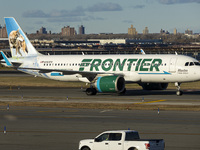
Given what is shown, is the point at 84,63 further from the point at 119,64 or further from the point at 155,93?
the point at 155,93

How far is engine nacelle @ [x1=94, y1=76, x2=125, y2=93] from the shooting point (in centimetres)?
5419

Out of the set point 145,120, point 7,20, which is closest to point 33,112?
point 145,120

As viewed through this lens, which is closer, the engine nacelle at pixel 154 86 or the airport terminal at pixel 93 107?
the airport terminal at pixel 93 107

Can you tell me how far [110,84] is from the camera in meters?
54.2

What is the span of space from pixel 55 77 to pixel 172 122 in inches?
1122

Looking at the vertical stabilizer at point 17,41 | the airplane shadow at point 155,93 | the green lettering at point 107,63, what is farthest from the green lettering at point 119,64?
the vertical stabilizer at point 17,41

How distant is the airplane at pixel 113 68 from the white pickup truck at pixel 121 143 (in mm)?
30396

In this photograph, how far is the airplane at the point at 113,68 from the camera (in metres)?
54.3

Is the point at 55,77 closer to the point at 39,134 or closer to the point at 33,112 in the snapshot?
the point at 33,112

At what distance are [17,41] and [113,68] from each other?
16268 millimetres

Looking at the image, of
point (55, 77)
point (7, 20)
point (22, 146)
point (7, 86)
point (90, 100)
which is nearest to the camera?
point (22, 146)

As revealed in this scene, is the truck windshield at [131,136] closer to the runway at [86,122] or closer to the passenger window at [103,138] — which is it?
the passenger window at [103,138]

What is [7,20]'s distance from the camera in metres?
66.2

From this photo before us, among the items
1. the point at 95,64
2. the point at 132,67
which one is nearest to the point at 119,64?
the point at 132,67
